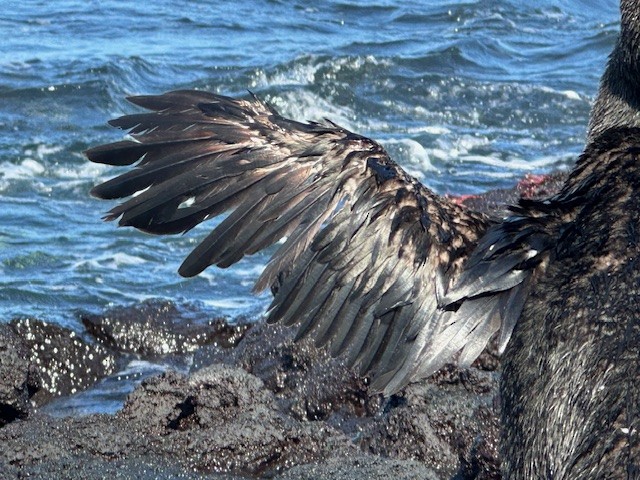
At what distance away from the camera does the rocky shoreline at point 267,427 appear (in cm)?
529

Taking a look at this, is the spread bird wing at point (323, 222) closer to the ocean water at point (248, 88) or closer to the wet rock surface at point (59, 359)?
the wet rock surface at point (59, 359)

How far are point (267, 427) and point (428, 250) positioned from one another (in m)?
1.91

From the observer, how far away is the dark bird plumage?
11.6 ft

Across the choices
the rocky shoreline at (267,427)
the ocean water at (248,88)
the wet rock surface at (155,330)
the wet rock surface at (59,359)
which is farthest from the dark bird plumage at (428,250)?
the ocean water at (248,88)

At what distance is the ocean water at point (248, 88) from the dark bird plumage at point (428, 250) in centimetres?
467

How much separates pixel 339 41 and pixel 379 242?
622 inches

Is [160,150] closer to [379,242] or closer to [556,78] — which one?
[379,242]

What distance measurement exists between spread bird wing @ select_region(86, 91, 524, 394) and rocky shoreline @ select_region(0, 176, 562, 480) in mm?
1075

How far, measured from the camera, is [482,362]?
693 cm

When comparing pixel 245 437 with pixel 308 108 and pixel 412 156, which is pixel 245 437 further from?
pixel 308 108

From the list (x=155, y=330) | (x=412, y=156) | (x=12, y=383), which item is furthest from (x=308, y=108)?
(x=12, y=383)

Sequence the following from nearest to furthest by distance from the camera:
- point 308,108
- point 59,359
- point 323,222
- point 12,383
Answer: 1. point 323,222
2. point 12,383
3. point 59,359
4. point 308,108

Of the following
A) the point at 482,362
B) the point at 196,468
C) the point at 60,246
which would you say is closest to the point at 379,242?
the point at 196,468

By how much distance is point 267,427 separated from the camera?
571 cm
